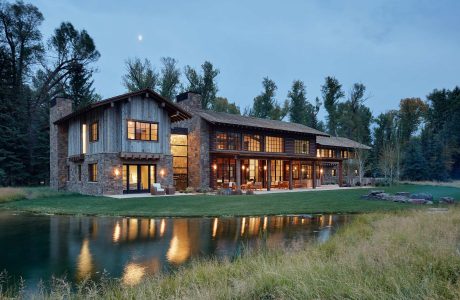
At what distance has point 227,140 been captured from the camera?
1196 inches

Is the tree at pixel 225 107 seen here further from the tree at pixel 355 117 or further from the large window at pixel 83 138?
the large window at pixel 83 138

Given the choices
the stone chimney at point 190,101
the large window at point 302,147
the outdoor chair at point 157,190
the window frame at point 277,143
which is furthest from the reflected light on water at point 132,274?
the large window at point 302,147

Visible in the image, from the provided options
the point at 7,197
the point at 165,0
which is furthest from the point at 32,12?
the point at 165,0

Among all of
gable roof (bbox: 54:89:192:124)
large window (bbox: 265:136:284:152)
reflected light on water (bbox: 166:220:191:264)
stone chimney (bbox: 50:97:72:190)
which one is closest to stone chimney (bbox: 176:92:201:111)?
gable roof (bbox: 54:89:192:124)

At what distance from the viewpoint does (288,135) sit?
3550 cm

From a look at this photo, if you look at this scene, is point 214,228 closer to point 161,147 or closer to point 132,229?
point 132,229

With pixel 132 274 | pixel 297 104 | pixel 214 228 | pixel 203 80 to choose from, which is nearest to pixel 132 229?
pixel 214 228

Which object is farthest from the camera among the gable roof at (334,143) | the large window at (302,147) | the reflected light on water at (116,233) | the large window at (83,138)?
the gable roof at (334,143)

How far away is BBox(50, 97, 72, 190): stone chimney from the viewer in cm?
2959

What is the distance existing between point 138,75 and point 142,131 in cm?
2193

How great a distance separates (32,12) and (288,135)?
107ft

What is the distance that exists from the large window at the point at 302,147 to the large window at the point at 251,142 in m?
5.71

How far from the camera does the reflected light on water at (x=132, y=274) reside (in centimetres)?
631

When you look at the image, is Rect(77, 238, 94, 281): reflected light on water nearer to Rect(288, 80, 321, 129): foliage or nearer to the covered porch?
the covered porch
